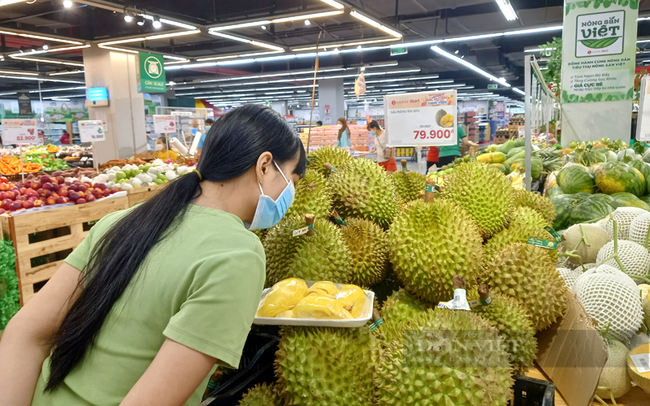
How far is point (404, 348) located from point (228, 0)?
1003 cm

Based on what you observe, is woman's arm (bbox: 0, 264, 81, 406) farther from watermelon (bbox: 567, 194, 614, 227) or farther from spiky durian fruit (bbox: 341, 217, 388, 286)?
watermelon (bbox: 567, 194, 614, 227)

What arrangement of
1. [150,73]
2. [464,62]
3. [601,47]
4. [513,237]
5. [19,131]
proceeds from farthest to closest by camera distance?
[464,62] < [150,73] < [601,47] < [19,131] < [513,237]

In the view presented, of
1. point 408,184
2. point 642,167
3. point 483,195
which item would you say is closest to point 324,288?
point 483,195

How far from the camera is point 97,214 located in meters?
4.43

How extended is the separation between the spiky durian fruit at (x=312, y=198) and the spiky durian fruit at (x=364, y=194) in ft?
0.23

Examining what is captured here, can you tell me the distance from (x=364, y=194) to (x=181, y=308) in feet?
3.50

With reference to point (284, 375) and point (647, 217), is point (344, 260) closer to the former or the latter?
point (284, 375)

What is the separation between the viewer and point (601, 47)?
19.1 ft

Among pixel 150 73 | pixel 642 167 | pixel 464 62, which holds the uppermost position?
pixel 464 62

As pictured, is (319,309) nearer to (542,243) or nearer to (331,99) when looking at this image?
(542,243)

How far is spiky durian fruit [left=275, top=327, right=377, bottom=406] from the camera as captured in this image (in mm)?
1104

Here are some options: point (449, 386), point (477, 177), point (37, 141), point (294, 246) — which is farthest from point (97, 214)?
point (449, 386)

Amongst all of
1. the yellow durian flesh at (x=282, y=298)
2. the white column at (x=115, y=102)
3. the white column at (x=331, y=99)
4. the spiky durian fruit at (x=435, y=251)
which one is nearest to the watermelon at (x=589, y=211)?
the spiky durian fruit at (x=435, y=251)

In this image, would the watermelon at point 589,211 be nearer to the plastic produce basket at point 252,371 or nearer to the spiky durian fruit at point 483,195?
the spiky durian fruit at point 483,195
